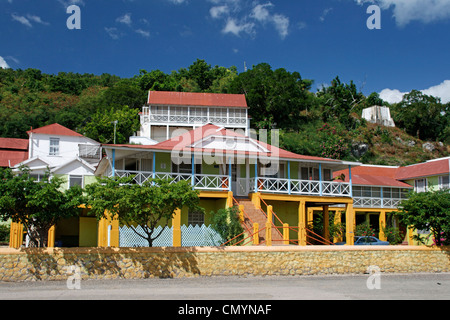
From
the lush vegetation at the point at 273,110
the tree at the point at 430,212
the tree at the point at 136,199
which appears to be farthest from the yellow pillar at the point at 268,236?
the lush vegetation at the point at 273,110

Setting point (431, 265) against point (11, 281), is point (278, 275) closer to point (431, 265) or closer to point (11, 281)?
point (431, 265)

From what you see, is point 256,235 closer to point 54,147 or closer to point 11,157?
point 54,147

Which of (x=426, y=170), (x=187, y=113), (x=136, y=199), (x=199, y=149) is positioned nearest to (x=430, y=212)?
(x=199, y=149)

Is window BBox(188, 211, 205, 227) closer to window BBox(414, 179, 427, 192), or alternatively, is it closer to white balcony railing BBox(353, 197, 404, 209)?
white balcony railing BBox(353, 197, 404, 209)

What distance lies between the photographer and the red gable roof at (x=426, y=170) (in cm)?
3456

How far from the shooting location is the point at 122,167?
26.1m

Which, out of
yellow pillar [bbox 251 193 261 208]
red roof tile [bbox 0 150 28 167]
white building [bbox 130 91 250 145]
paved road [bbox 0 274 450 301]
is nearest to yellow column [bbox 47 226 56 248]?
paved road [bbox 0 274 450 301]

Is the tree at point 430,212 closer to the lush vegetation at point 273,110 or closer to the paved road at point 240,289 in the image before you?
the paved road at point 240,289

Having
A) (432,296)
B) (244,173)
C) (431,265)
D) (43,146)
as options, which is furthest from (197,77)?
(432,296)

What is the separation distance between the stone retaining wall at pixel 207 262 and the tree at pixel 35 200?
1325mm

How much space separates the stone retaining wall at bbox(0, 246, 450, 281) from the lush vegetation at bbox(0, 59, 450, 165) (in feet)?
85.1

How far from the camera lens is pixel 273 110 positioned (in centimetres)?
5238

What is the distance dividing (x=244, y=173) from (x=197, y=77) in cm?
4778

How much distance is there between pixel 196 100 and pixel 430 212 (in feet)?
106
